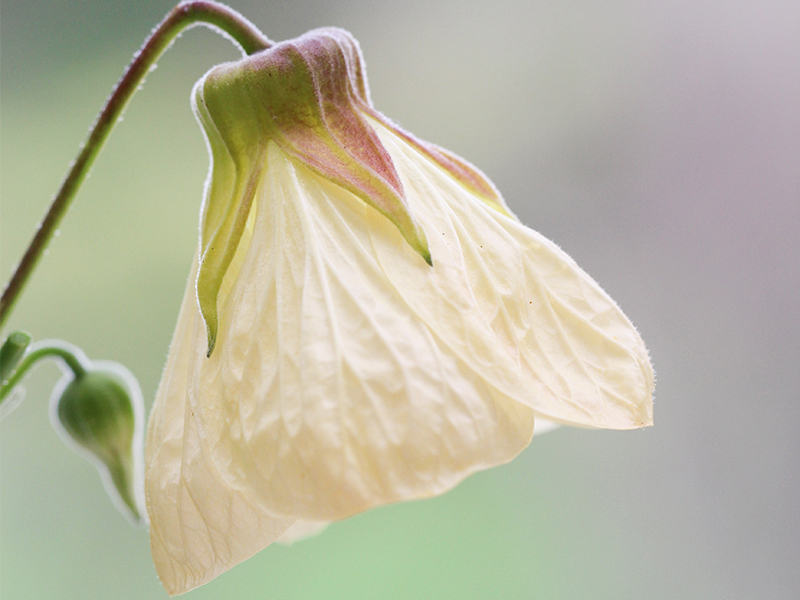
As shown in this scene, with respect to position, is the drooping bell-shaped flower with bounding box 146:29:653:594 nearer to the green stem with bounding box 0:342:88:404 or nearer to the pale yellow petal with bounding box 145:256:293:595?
the pale yellow petal with bounding box 145:256:293:595

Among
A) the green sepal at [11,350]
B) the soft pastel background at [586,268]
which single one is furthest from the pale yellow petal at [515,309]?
the soft pastel background at [586,268]

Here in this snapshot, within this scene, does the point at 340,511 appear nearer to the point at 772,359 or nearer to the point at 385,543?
the point at 385,543

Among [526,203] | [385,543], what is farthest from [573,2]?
[385,543]

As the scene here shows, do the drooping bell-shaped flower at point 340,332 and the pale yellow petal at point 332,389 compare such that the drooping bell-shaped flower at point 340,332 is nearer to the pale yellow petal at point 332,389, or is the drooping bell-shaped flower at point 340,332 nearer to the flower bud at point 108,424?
the pale yellow petal at point 332,389

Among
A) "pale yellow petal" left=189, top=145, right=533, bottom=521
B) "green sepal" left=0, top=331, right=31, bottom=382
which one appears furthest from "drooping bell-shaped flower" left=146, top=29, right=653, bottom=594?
"green sepal" left=0, top=331, right=31, bottom=382

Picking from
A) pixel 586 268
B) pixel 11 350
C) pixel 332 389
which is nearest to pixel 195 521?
pixel 332 389

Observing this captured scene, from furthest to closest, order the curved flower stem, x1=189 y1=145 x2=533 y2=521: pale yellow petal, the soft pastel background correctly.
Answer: the soft pastel background → the curved flower stem → x1=189 y1=145 x2=533 y2=521: pale yellow petal

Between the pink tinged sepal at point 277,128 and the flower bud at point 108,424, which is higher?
the pink tinged sepal at point 277,128
